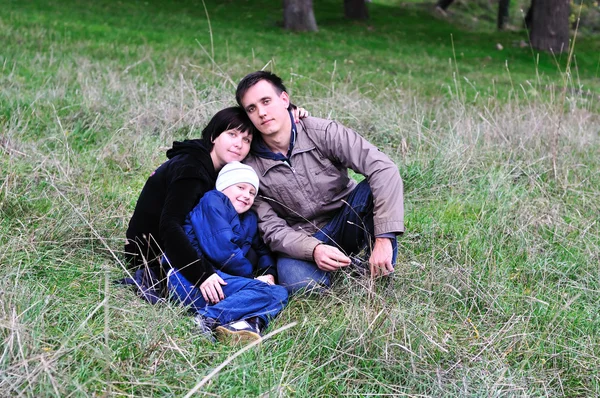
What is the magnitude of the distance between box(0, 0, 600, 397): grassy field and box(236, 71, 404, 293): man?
0.19 metres

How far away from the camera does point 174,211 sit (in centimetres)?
308

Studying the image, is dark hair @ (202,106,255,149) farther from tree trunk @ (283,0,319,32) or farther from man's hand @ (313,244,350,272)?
tree trunk @ (283,0,319,32)

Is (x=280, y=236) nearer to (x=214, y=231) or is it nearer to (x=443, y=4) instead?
(x=214, y=231)

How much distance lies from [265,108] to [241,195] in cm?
43

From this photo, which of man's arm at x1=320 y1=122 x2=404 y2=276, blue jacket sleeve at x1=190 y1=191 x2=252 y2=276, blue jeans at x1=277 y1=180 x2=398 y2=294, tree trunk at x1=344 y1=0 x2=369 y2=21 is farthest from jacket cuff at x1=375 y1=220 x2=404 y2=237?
tree trunk at x1=344 y1=0 x2=369 y2=21

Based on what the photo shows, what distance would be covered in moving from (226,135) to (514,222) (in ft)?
6.30

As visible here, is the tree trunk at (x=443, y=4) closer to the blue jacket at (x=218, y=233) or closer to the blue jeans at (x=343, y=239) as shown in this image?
the blue jeans at (x=343, y=239)

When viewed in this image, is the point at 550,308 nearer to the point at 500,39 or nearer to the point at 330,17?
the point at 500,39

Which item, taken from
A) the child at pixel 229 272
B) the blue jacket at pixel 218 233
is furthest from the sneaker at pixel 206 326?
the blue jacket at pixel 218 233

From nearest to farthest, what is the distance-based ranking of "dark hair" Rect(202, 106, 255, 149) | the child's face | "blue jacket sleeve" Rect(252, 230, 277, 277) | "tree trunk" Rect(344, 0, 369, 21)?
1. the child's face
2. "dark hair" Rect(202, 106, 255, 149)
3. "blue jacket sleeve" Rect(252, 230, 277, 277)
4. "tree trunk" Rect(344, 0, 369, 21)

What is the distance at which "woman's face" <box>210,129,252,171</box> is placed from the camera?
3330 millimetres

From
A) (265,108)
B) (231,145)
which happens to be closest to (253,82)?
(265,108)

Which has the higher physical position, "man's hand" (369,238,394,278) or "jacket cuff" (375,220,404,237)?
"jacket cuff" (375,220,404,237)

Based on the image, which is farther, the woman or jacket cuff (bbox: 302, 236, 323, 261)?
jacket cuff (bbox: 302, 236, 323, 261)
